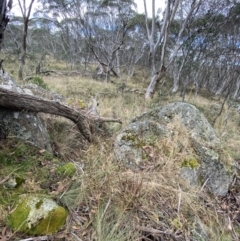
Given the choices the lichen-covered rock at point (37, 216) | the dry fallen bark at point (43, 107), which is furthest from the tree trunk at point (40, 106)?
the lichen-covered rock at point (37, 216)

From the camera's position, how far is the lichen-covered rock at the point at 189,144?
2451mm

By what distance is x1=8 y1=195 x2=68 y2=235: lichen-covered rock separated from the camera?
1382 mm

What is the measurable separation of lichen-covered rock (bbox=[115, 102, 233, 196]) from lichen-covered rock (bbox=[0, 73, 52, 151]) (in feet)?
2.57

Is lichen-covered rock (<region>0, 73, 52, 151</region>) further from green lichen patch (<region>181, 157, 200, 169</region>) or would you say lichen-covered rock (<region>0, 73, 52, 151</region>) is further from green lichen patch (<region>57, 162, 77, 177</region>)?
green lichen patch (<region>181, 157, 200, 169</region>)

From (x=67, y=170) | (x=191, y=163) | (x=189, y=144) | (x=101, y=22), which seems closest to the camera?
(x=67, y=170)

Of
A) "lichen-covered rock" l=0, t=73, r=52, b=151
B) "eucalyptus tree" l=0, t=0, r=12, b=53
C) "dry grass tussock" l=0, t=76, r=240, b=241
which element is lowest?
"dry grass tussock" l=0, t=76, r=240, b=241

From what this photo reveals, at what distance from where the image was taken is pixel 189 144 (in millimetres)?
2734

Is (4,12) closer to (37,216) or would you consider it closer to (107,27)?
(37,216)

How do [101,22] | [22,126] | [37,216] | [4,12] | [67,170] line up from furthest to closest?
[101,22] < [22,126] < [67,170] < [4,12] < [37,216]

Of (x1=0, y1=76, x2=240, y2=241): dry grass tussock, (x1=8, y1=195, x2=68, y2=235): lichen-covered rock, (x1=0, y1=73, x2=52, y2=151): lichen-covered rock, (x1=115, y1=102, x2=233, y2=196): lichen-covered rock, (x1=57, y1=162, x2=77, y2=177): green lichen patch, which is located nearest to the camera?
(x1=8, y1=195, x2=68, y2=235): lichen-covered rock

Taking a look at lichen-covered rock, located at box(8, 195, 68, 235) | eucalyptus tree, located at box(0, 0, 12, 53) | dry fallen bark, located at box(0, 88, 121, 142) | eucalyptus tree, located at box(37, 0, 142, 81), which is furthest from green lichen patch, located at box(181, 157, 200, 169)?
eucalyptus tree, located at box(37, 0, 142, 81)

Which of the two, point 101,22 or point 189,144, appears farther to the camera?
point 101,22

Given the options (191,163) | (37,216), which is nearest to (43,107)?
(37,216)

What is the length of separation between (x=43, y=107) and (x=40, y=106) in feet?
0.11
